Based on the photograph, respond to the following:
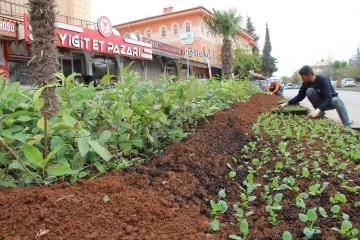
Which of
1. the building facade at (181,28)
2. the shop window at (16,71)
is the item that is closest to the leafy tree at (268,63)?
the building facade at (181,28)

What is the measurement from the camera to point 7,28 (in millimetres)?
9242

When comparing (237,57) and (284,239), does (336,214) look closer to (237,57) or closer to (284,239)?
(284,239)

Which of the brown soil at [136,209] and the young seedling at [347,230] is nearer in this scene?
the brown soil at [136,209]

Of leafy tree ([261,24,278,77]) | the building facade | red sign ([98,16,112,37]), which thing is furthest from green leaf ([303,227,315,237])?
leafy tree ([261,24,278,77])

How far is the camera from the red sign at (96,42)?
424 inches

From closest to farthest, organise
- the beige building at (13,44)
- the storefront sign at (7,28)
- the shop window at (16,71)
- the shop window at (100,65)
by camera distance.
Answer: the storefront sign at (7,28) < the beige building at (13,44) < the shop window at (16,71) < the shop window at (100,65)

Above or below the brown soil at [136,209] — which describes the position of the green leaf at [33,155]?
above

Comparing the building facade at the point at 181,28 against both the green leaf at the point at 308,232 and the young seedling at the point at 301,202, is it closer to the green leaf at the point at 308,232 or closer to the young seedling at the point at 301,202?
the young seedling at the point at 301,202

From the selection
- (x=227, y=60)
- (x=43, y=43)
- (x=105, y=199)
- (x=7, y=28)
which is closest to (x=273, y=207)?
(x=105, y=199)

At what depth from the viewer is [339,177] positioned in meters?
2.24

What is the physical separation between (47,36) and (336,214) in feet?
7.86

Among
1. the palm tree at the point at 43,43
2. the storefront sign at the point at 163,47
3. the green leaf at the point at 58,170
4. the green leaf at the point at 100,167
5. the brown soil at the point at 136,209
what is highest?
the storefront sign at the point at 163,47

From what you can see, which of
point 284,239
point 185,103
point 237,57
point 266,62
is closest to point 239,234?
point 284,239

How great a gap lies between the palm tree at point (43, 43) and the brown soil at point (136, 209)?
1.16 meters
